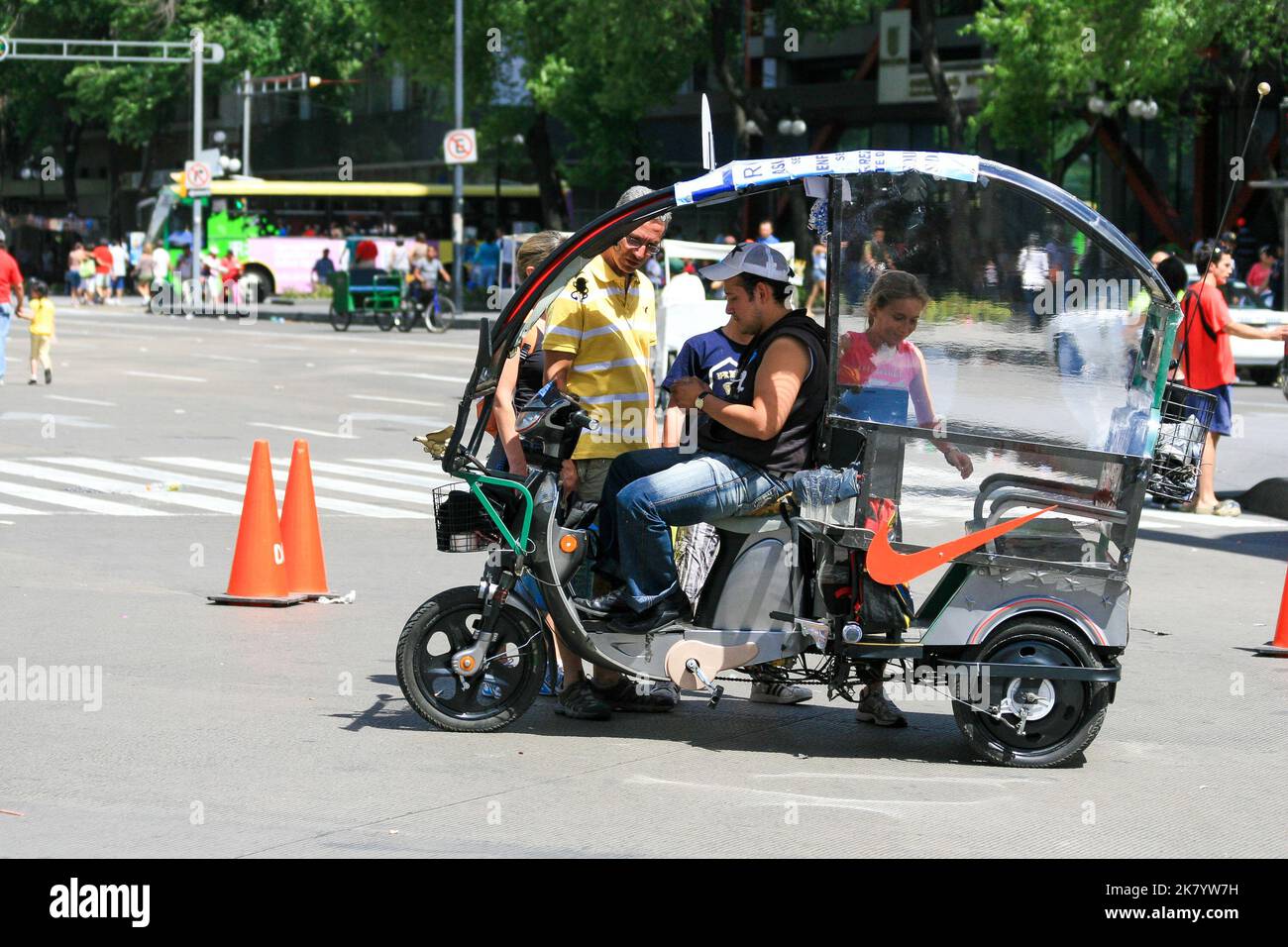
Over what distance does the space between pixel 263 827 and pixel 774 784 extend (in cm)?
177

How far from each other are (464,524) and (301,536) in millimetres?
2918

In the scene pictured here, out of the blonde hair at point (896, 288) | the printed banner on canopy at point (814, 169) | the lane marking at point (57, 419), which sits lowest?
the lane marking at point (57, 419)

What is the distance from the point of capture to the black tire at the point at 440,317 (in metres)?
38.2

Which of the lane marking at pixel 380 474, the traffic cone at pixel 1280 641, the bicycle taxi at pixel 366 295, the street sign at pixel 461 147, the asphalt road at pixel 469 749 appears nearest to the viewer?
the asphalt road at pixel 469 749

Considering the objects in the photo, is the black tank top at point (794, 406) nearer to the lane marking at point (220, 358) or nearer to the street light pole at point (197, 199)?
the lane marking at point (220, 358)

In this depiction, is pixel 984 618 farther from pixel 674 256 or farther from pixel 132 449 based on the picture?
pixel 674 256

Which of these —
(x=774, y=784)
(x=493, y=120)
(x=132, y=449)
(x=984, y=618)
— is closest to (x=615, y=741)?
(x=774, y=784)

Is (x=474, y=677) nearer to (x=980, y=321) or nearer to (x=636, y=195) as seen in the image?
(x=636, y=195)

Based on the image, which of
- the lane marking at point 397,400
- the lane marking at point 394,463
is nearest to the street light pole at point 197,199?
the lane marking at point 397,400

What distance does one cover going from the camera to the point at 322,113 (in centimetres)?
6819

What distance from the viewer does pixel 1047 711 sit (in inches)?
260

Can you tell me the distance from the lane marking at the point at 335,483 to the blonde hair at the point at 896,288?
7682mm

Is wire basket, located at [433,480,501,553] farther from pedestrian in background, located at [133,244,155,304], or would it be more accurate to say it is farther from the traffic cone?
pedestrian in background, located at [133,244,155,304]

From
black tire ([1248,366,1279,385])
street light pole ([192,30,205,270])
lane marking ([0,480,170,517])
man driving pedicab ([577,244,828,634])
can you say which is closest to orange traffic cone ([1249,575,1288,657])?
man driving pedicab ([577,244,828,634])
